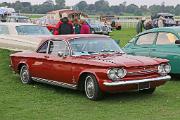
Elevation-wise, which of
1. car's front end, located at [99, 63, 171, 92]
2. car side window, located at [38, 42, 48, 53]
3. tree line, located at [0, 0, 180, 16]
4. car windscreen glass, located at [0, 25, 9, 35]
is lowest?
tree line, located at [0, 0, 180, 16]

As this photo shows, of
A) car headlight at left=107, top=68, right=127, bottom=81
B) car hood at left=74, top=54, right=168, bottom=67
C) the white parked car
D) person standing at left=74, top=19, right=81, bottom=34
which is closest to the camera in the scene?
car headlight at left=107, top=68, right=127, bottom=81

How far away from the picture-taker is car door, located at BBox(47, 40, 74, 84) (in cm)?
1049

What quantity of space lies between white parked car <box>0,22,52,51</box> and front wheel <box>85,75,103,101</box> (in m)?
5.81

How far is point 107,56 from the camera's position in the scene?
34.2 ft

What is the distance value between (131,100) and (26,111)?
2.24 meters

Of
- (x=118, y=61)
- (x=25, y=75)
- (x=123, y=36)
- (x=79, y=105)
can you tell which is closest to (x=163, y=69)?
(x=118, y=61)

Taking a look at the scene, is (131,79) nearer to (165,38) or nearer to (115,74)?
(115,74)

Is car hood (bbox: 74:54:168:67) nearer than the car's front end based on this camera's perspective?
No

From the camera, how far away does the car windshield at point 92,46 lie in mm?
10719

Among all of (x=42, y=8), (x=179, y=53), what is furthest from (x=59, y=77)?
(x=42, y=8)

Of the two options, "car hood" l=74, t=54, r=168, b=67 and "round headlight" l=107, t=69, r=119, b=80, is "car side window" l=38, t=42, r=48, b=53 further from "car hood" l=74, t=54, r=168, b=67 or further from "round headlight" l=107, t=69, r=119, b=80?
"round headlight" l=107, t=69, r=119, b=80

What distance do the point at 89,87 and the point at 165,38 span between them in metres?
3.68

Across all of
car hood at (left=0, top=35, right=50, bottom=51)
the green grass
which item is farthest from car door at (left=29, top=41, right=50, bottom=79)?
the green grass

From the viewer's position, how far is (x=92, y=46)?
10891mm
